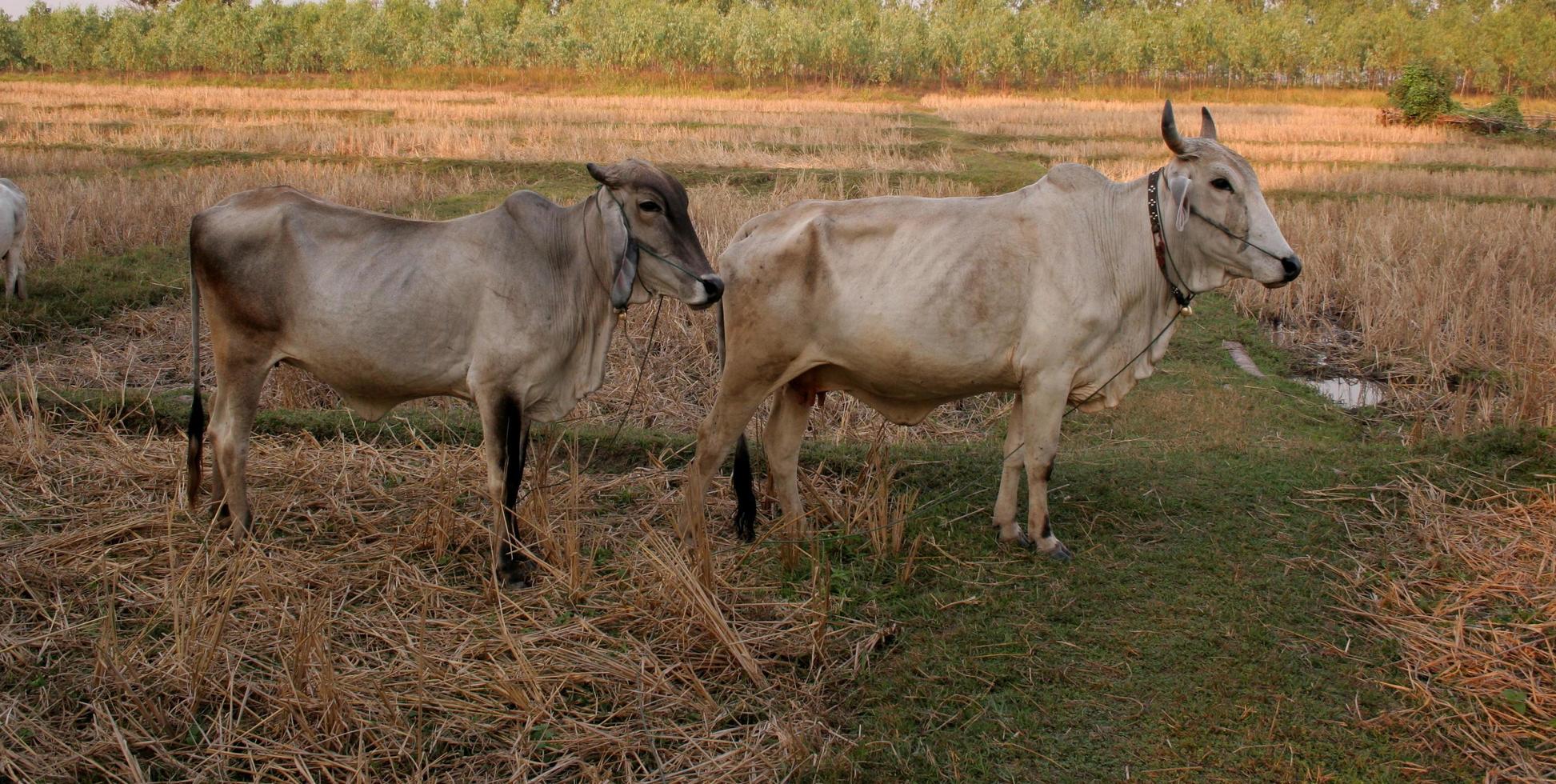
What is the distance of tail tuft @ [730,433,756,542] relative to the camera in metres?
4.36

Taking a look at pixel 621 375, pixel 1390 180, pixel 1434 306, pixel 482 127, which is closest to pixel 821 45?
pixel 482 127

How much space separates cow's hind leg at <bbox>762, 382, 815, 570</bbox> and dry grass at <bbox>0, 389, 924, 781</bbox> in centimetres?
29

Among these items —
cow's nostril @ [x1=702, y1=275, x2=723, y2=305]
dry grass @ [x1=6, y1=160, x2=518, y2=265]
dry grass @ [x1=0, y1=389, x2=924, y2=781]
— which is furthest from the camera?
dry grass @ [x1=6, y1=160, x2=518, y2=265]

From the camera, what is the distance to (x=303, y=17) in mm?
49562

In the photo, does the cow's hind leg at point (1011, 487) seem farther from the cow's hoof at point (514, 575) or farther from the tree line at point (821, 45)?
the tree line at point (821, 45)

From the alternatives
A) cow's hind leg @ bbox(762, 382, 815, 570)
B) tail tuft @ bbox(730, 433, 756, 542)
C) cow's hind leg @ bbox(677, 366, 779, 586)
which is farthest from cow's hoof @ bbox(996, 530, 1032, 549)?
cow's hind leg @ bbox(677, 366, 779, 586)

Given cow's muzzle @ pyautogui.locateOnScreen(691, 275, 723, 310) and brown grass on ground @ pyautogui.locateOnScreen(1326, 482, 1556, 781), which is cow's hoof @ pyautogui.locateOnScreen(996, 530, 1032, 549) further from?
cow's muzzle @ pyautogui.locateOnScreen(691, 275, 723, 310)

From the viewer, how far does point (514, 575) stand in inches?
157

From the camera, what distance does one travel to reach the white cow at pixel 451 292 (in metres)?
3.88

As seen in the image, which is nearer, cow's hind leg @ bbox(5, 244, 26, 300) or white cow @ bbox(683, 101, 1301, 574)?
white cow @ bbox(683, 101, 1301, 574)

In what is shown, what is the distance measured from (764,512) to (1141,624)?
5.32ft

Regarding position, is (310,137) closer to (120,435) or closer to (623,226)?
(120,435)

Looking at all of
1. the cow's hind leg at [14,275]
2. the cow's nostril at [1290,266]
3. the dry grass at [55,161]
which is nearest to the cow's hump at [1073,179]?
the cow's nostril at [1290,266]

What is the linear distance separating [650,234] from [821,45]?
4169 centimetres
